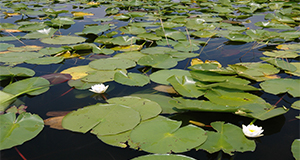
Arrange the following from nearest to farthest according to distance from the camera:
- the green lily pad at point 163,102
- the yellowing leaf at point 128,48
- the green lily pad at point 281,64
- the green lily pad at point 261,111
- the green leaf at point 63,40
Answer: the green lily pad at point 261,111 < the green lily pad at point 163,102 < the green lily pad at point 281,64 < the yellowing leaf at point 128,48 < the green leaf at point 63,40

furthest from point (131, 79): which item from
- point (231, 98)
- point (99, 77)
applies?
point (231, 98)

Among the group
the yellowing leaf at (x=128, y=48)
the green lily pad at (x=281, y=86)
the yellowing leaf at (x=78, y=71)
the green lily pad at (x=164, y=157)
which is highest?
the green lily pad at (x=164, y=157)

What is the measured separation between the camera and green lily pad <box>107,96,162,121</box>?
133 cm

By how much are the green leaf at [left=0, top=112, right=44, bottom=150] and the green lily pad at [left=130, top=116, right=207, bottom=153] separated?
0.58 meters

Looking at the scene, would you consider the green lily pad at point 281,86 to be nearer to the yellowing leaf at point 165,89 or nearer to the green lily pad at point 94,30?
the yellowing leaf at point 165,89

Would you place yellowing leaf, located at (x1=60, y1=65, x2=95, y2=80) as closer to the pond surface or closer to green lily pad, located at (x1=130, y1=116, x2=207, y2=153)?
the pond surface

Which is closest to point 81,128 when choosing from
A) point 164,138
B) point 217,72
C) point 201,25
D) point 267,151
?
point 164,138

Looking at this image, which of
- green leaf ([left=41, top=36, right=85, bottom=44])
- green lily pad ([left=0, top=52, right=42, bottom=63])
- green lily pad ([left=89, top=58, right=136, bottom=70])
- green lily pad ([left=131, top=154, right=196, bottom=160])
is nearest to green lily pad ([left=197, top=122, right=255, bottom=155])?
green lily pad ([left=131, top=154, right=196, bottom=160])

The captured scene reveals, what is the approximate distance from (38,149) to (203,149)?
0.87 m

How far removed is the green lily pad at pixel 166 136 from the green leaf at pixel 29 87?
3.11 feet

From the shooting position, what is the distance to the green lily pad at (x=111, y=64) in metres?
2.04

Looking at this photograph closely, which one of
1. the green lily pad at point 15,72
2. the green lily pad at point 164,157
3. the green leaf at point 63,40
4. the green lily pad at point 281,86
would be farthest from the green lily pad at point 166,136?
the green leaf at point 63,40

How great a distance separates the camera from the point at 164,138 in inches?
44.4

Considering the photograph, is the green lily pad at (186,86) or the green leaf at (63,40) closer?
the green lily pad at (186,86)
